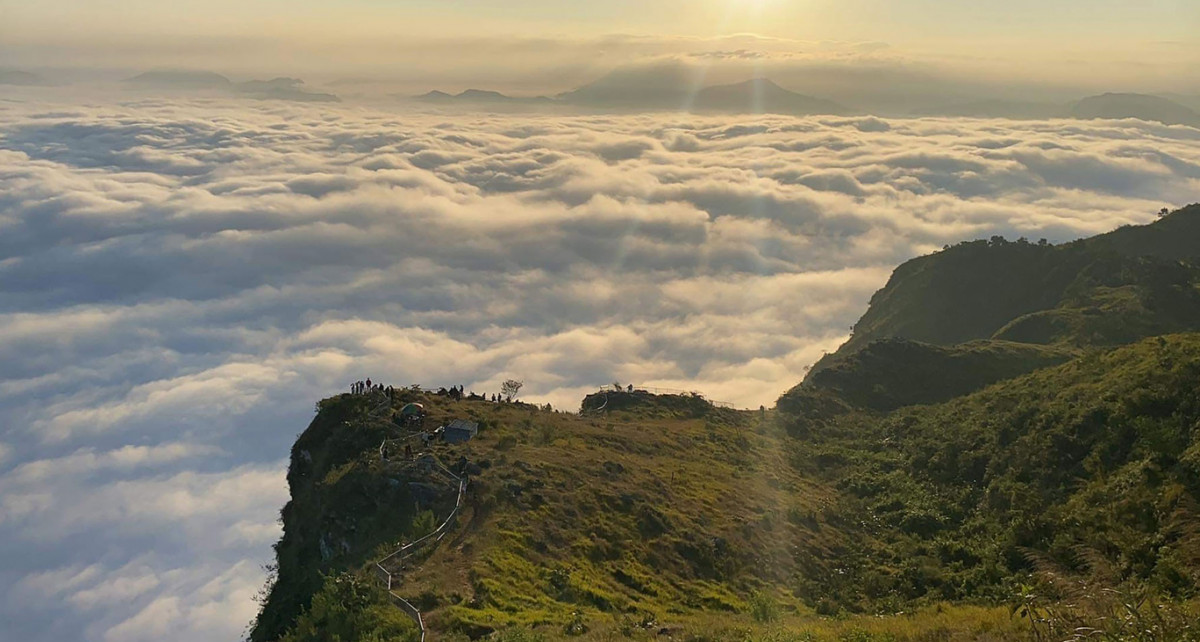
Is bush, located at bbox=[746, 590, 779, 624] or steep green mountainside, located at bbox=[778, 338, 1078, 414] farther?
steep green mountainside, located at bbox=[778, 338, 1078, 414]

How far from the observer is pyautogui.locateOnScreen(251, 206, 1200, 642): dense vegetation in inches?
955

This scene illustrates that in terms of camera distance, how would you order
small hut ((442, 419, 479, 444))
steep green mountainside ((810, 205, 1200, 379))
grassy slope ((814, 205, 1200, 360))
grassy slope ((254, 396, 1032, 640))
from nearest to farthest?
grassy slope ((254, 396, 1032, 640)), small hut ((442, 419, 479, 444)), steep green mountainside ((810, 205, 1200, 379)), grassy slope ((814, 205, 1200, 360))

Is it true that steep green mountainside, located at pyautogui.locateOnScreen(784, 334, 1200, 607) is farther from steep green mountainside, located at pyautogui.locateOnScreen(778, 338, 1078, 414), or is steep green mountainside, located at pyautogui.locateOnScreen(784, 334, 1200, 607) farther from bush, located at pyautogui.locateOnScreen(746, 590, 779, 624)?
steep green mountainside, located at pyautogui.locateOnScreen(778, 338, 1078, 414)

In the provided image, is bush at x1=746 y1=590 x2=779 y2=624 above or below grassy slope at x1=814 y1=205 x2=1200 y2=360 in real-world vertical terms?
above

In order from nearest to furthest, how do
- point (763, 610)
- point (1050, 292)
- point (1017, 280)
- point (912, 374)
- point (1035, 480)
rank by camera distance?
point (763, 610)
point (1035, 480)
point (912, 374)
point (1050, 292)
point (1017, 280)

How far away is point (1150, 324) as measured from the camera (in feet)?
232

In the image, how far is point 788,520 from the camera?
40531 mm

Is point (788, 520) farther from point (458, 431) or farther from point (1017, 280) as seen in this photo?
point (1017, 280)

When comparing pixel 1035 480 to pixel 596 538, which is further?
pixel 1035 480

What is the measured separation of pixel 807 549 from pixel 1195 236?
78.2m

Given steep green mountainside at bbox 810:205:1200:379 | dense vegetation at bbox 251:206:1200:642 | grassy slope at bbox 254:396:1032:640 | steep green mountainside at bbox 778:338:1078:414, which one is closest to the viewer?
dense vegetation at bbox 251:206:1200:642

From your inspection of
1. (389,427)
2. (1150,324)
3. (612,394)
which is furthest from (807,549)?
(1150,324)

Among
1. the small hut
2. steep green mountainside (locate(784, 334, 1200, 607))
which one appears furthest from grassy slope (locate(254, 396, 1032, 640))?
steep green mountainside (locate(784, 334, 1200, 607))

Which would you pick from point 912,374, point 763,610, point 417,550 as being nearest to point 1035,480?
point 763,610
